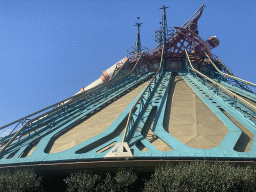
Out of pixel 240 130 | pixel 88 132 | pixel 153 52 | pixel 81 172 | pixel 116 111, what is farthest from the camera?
pixel 153 52

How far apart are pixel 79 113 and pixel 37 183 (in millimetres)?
9385

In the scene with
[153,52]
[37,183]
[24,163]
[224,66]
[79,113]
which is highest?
[153,52]

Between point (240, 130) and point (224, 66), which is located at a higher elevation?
point (224, 66)

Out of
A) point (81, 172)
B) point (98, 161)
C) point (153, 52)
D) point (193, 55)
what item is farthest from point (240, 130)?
point (153, 52)

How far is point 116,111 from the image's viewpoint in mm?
18328

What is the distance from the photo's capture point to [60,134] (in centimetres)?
1623

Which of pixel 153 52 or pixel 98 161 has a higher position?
pixel 153 52

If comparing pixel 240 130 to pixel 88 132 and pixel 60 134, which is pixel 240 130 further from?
pixel 60 134

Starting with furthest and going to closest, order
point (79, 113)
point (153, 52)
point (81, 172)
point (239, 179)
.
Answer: point (153, 52) → point (79, 113) → point (81, 172) → point (239, 179)

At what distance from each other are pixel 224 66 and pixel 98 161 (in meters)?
25.0

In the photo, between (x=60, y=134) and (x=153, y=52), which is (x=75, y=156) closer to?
(x=60, y=134)

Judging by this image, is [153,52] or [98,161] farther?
[153,52]

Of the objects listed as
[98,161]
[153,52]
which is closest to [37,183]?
[98,161]

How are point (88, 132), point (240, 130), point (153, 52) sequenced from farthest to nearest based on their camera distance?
1. point (153, 52)
2. point (88, 132)
3. point (240, 130)
